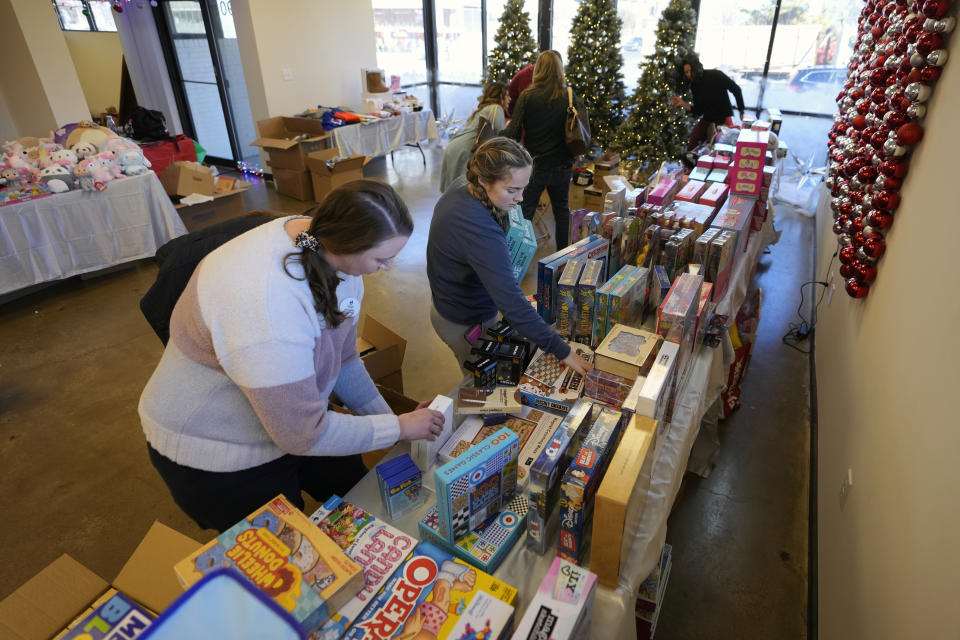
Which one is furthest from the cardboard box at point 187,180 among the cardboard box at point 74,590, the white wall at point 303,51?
the cardboard box at point 74,590

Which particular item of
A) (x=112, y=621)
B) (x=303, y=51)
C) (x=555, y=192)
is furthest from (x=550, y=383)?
(x=303, y=51)

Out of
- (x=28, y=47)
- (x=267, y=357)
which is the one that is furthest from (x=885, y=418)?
(x=28, y=47)

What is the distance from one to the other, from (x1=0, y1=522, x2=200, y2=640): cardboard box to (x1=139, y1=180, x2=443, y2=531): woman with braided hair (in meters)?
0.19

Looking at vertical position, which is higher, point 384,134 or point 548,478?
point 548,478

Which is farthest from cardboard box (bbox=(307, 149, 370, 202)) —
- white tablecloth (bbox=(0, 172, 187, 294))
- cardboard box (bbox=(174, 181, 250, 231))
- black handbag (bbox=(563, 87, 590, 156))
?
black handbag (bbox=(563, 87, 590, 156))

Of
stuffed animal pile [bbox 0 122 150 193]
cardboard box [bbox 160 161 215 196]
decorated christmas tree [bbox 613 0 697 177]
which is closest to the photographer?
stuffed animal pile [bbox 0 122 150 193]

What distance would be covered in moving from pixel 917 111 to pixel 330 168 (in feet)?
16.8

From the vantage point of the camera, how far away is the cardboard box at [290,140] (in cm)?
621

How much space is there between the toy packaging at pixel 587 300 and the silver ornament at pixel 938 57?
1.25 meters

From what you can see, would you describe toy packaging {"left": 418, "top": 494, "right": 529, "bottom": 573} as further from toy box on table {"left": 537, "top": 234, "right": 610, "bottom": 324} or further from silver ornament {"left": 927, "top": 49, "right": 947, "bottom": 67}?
silver ornament {"left": 927, "top": 49, "right": 947, "bottom": 67}

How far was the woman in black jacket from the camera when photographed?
3660 mm

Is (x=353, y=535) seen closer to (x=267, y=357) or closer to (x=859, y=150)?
(x=267, y=357)

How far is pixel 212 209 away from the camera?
5254mm

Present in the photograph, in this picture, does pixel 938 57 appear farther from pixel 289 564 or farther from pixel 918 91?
pixel 289 564
